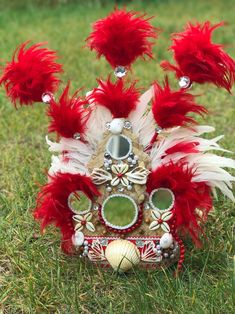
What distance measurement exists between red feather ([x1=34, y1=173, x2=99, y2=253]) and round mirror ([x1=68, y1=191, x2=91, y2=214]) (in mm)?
10

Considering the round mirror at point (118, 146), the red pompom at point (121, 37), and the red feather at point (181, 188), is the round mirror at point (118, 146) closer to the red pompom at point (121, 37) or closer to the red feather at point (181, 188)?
the red feather at point (181, 188)

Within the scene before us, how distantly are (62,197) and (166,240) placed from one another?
28cm

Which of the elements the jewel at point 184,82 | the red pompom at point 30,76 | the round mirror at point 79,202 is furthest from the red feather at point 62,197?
the jewel at point 184,82

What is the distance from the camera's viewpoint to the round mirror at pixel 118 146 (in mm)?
1599

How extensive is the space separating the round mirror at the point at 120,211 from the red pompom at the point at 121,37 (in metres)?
0.34

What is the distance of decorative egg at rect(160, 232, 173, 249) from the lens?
158 centimetres

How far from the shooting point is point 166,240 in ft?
5.19

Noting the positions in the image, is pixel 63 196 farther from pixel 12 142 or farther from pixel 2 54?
pixel 2 54

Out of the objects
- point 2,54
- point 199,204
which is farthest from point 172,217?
point 2,54

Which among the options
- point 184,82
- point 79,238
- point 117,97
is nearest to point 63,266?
point 79,238

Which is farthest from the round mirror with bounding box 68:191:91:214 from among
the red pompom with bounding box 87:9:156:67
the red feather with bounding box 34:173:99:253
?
the red pompom with bounding box 87:9:156:67

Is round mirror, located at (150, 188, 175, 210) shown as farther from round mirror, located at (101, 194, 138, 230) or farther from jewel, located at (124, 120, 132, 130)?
jewel, located at (124, 120, 132, 130)

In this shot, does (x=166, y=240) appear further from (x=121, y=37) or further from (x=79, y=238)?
(x=121, y=37)

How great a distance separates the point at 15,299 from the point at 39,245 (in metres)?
0.25
